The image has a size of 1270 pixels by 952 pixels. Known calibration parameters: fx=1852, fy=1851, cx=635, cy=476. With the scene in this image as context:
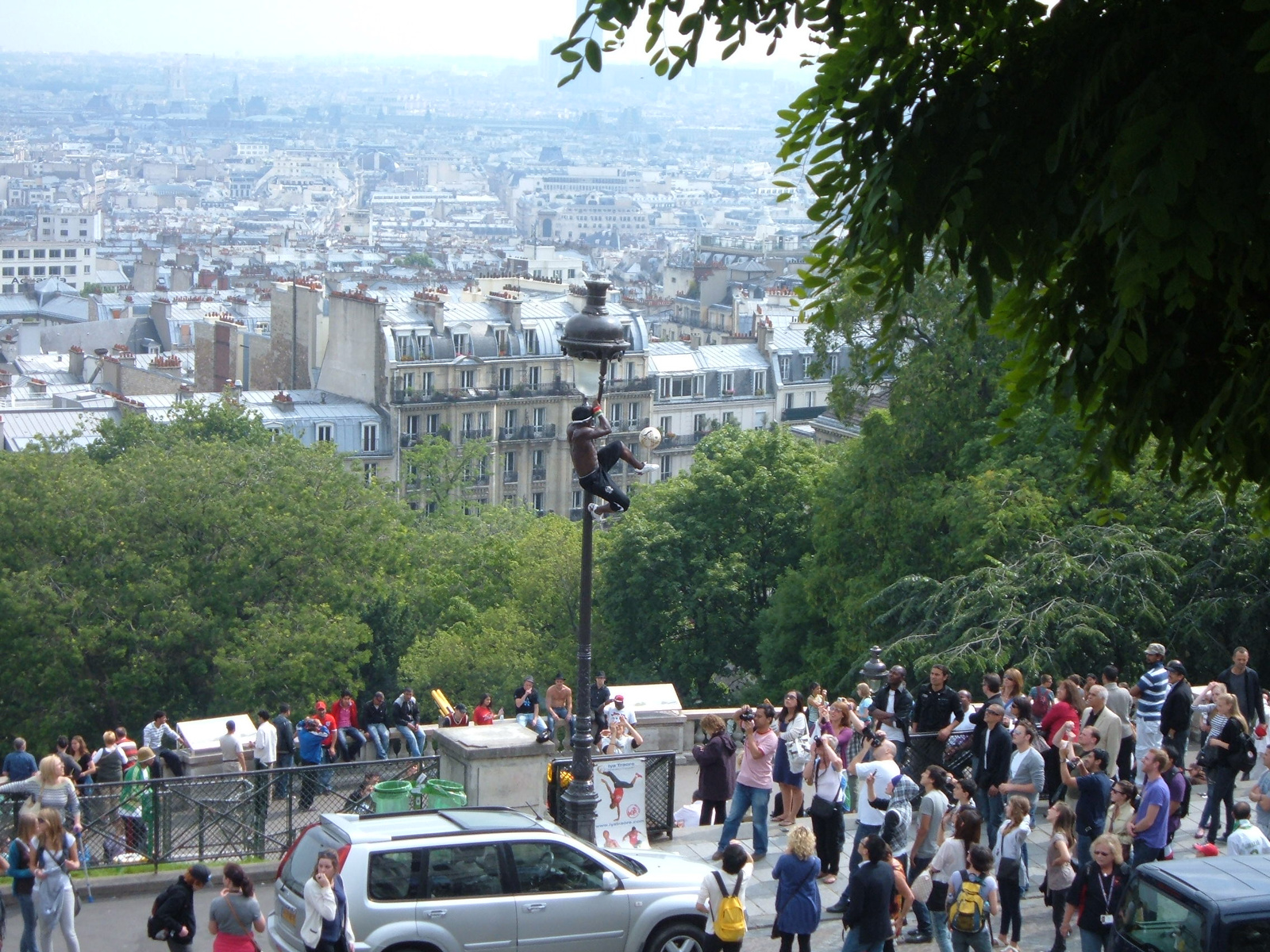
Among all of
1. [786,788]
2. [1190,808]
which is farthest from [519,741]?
[1190,808]

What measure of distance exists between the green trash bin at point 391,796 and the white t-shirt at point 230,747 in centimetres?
344

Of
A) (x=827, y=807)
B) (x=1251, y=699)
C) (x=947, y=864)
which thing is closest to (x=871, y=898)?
(x=947, y=864)

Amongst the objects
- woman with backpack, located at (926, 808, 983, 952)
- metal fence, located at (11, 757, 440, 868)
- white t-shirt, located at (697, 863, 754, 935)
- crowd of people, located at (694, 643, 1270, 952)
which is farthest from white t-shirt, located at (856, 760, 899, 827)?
metal fence, located at (11, 757, 440, 868)

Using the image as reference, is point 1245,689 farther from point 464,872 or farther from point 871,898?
point 464,872

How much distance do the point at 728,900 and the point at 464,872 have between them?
6.01ft

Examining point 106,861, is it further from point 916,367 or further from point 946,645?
point 916,367

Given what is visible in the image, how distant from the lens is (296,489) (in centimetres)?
4291

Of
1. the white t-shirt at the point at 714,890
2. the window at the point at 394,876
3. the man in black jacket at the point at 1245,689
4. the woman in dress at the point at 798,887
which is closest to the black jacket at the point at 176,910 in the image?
the window at the point at 394,876

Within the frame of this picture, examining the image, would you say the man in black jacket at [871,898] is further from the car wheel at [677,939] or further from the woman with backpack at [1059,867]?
the woman with backpack at [1059,867]

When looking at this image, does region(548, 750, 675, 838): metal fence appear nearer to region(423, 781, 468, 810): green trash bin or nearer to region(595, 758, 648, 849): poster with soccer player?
region(595, 758, 648, 849): poster with soccer player

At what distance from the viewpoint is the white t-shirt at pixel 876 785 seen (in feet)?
48.1

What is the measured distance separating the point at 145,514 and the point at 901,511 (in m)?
17.1

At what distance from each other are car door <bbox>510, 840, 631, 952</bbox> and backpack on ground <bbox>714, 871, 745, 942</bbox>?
954 mm

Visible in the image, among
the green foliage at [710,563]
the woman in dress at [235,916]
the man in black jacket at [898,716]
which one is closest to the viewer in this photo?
the woman in dress at [235,916]
